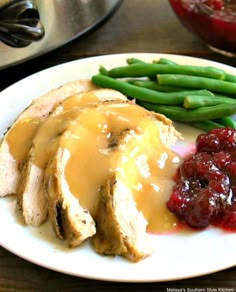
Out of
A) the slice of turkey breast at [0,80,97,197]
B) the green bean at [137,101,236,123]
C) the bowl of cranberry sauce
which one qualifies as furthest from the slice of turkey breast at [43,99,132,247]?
the bowl of cranberry sauce

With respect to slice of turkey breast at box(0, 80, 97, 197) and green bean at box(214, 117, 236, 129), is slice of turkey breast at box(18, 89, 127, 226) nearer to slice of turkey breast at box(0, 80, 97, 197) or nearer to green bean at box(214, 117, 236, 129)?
slice of turkey breast at box(0, 80, 97, 197)

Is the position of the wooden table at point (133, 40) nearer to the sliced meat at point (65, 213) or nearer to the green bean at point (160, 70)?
the green bean at point (160, 70)

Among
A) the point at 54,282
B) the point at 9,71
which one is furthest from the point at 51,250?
the point at 9,71

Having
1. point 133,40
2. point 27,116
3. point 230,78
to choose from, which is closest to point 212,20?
point 230,78

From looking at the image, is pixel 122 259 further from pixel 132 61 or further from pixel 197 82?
pixel 132 61

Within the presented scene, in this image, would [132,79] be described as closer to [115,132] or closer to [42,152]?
[115,132]

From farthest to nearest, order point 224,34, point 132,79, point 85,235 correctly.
Answer: 1. point 224,34
2. point 132,79
3. point 85,235
